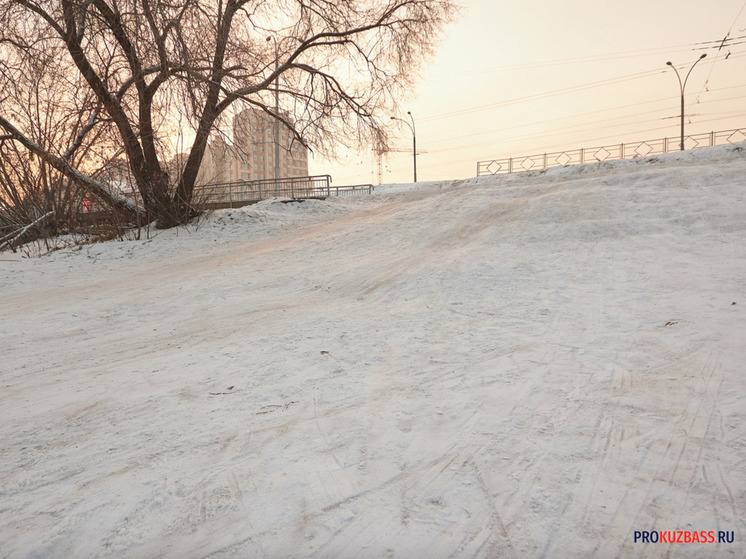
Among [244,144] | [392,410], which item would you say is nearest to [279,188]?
[244,144]

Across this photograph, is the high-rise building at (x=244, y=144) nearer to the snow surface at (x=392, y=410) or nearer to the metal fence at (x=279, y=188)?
the snow surface at (x=392, y=410)

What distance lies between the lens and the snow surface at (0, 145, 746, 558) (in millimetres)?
1879

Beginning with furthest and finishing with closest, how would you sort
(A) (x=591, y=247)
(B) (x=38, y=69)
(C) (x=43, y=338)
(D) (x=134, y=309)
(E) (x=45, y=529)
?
(B) (x=38, y=69), (A) (x=591, y=247), (D) (x=134, y=309), (C) (x=43, y=338), (E) (x=45, y=529)

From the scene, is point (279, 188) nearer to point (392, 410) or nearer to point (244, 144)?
point (244, 144)

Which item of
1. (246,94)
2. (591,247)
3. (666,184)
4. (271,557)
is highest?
(246,94)

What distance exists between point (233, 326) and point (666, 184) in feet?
34.5

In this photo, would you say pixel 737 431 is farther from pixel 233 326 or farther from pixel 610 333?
pixel 233 326

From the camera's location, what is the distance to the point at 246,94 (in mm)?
12000

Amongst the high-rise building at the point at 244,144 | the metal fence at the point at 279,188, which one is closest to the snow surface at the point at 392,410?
the high-rise building at the point at 244,144

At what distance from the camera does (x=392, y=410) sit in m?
2.88

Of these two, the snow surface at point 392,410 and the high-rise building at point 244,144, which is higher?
the high-rise building at point 244,144

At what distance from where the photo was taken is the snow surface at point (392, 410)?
1879mm

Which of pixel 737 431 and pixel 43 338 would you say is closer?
pixel 737 431

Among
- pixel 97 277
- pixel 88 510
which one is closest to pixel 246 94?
pixel 97 277
